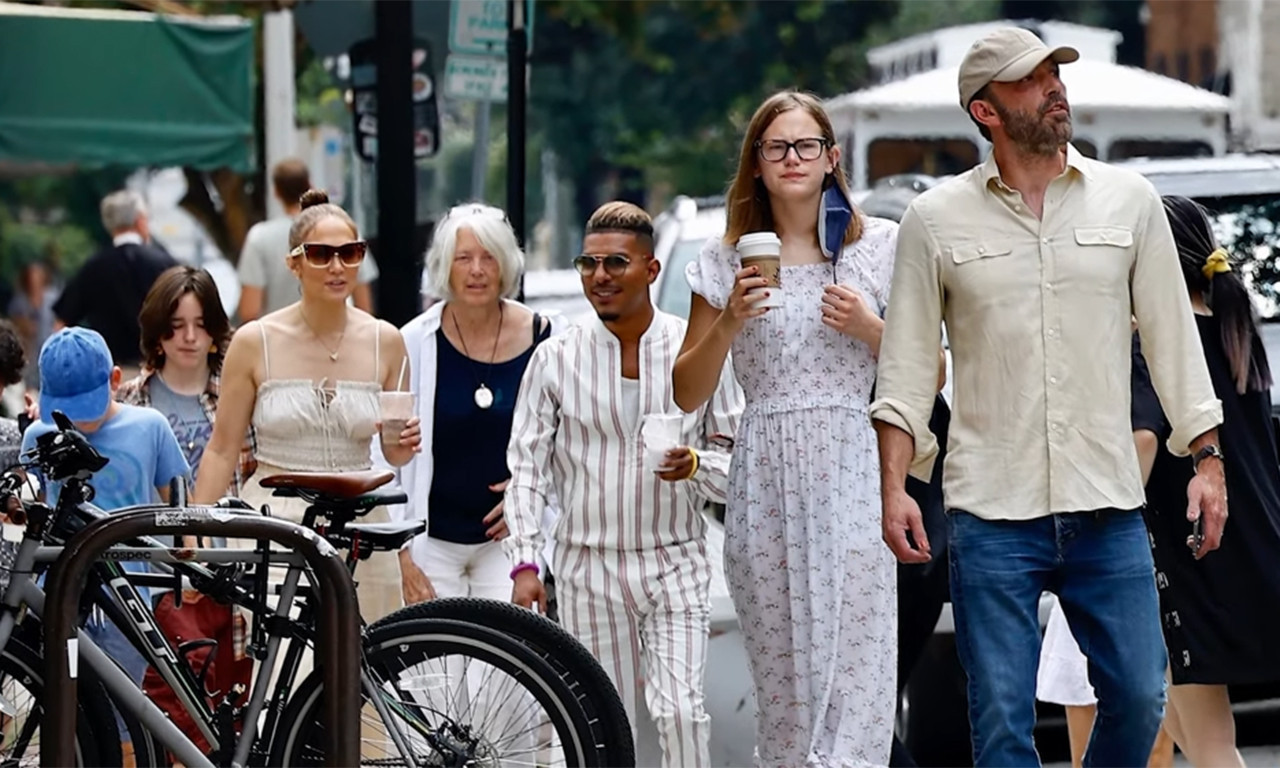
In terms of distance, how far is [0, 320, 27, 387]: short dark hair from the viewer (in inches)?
275

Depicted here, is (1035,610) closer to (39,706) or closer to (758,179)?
(758,179)

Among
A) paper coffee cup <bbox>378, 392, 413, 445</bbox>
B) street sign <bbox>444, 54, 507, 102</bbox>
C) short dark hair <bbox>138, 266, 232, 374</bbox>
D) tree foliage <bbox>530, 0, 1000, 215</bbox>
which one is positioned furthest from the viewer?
tree foliage <bbox>530, 0, 1000, 215</bbox>

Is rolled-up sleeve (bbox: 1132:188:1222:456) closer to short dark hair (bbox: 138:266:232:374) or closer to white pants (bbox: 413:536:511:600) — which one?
white pants (bbox: 413:536:511:600)

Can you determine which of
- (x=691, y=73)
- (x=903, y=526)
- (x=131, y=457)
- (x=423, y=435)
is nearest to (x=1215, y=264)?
(x=903, y=526)

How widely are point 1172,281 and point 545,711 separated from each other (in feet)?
5.87

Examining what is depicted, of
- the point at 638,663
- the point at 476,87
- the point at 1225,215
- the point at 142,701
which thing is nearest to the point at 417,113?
the point at 476,87

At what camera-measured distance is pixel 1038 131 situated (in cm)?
590

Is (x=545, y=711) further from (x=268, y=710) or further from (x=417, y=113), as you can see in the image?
→ (x=417, y=113)

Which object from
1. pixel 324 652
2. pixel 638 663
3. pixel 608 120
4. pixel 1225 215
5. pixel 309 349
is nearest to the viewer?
pixel 324 652

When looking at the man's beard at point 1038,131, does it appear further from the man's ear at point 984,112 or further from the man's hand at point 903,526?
the man's hand at point 903,526

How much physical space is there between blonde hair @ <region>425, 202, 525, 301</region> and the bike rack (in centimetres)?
222

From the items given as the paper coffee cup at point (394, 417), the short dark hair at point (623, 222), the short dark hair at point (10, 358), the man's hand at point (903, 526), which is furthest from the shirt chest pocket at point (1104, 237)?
the short dark hair at point (10, 358)

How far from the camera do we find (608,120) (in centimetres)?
4216

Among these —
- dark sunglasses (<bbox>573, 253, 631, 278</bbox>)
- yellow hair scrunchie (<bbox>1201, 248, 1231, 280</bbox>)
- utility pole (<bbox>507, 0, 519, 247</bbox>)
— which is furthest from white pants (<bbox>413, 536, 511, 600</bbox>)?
utility pole (<bbox>507, 0, 519, 247</bbox>)
